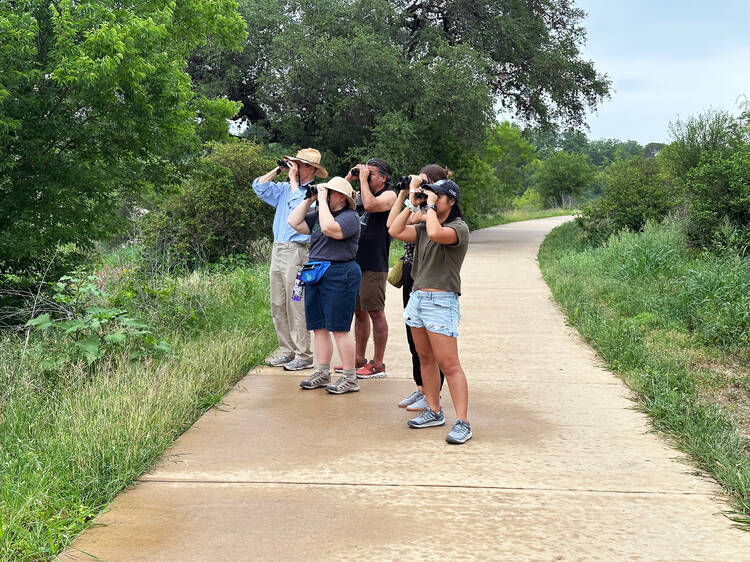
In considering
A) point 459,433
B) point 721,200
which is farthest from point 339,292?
point 721,200

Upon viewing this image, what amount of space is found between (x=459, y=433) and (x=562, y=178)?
59.2 meters

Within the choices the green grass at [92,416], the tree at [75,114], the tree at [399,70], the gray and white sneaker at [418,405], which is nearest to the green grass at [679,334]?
the gray and white sneaker at [418,405]

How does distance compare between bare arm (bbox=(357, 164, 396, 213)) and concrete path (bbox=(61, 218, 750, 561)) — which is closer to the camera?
concrete path (bbox=(61, 218, 750, 561))

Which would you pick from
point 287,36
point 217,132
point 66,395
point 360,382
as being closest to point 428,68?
point 287,36

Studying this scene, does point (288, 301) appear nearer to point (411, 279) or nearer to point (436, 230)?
point (411, 279)

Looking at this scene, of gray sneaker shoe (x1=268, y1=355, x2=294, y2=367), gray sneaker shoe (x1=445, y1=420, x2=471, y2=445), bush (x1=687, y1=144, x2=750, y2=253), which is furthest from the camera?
bush (x1=687, y1=144, x2=750, y2=253)

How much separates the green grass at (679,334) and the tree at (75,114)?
5810 mm

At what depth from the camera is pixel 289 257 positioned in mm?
7121

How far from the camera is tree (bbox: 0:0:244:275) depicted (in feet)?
26.6

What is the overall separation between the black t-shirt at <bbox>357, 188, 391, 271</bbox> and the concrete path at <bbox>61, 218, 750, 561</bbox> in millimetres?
1038

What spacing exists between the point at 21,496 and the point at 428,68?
65.9 ft

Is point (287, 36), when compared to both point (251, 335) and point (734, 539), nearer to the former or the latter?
point (251, 335)

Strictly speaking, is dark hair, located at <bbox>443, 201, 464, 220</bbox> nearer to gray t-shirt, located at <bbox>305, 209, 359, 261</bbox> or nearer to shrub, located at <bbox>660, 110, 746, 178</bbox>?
gray t-shirt, located at <bbox>305, 209, 359, 261</bbox>

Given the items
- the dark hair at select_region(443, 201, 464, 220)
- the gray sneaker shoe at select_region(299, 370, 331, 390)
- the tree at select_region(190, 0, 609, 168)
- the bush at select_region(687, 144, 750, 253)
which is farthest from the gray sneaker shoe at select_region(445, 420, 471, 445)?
the tree at select_region(190, 0, 609, 168)
